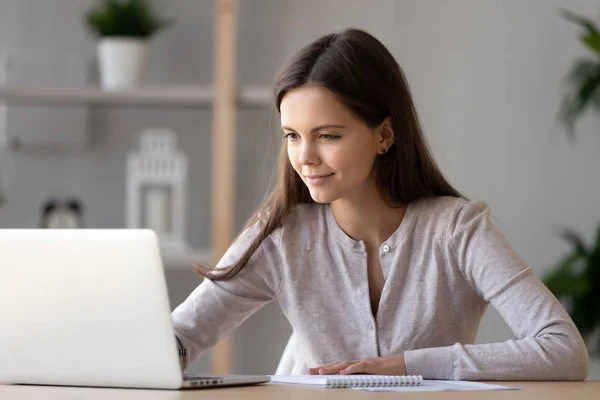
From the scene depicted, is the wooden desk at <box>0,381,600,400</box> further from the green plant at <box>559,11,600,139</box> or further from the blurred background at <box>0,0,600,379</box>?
the blurred background at <box>0,0,600,379</box>

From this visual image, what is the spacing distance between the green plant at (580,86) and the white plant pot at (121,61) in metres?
1.38

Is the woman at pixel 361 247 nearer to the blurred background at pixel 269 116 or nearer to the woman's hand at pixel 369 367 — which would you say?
the woman's hand at pixel 369 367

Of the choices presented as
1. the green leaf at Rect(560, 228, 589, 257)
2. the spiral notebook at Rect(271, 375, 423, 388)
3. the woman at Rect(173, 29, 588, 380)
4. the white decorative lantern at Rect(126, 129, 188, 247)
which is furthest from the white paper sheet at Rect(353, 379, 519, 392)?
the white decorative lantern at Rect(126, 129, 188, 247)

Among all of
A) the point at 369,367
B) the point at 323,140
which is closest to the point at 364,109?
the point at 323,140

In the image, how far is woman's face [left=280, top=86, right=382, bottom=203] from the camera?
4.93 feet

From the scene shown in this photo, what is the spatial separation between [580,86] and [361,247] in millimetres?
1661

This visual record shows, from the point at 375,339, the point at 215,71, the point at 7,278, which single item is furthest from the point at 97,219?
the point at 7,278

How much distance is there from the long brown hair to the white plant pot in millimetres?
1474

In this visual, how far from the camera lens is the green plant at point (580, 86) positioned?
9.68ft

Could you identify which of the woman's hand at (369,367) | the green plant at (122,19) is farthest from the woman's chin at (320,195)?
the green plant at (122,19)

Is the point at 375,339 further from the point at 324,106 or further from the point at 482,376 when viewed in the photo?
the point at 324,106

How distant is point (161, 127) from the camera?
3361 millimetres

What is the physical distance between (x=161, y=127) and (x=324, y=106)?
6.34ft

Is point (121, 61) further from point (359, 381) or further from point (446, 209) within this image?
point (359, 381)
